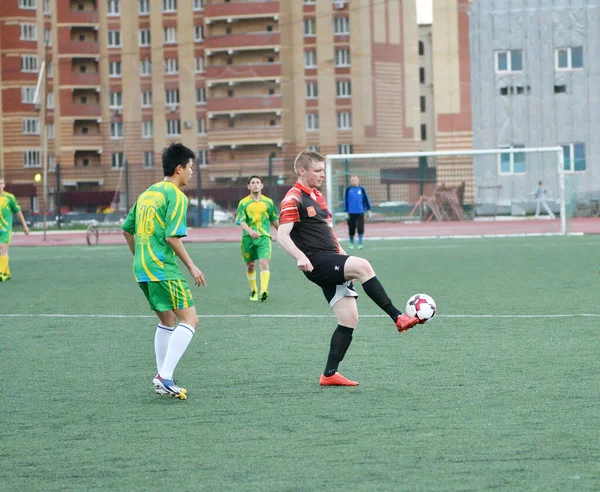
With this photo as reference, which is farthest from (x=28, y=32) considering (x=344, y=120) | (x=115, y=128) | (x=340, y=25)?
(x=344, y=120)

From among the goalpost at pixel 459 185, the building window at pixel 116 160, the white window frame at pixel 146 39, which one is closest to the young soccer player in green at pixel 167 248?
the goalpost at pixel 459 185

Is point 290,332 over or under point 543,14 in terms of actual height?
under

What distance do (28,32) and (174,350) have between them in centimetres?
7581

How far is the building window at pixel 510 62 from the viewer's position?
4703cm

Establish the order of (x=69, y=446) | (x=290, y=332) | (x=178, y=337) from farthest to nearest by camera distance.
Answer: (x=290, y=332), (x=178, y=337), (x=69, y=446)

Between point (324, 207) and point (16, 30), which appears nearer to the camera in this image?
point (324, 207)

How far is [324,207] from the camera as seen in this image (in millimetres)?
7586

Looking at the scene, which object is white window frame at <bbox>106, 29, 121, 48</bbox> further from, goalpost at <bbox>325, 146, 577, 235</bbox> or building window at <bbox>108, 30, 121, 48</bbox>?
goalpost at <bbox>325, 146, 577, 235</bbox>

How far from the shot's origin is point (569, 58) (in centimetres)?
4697

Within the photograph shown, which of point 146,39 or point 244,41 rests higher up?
point 146,39

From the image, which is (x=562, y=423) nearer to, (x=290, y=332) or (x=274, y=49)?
(x=290, y=332)

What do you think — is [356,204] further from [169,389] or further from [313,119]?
[313,119]

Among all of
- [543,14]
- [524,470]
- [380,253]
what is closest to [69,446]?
[524,470]

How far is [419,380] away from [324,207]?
138cm
